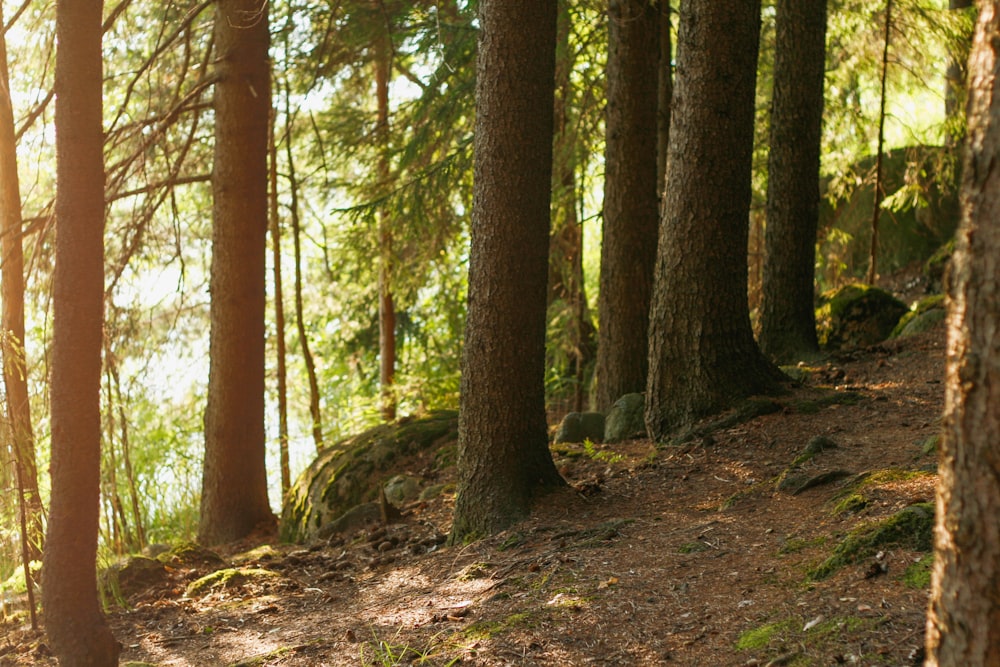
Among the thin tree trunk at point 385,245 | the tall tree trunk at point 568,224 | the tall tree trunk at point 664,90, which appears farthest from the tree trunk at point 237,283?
the tall tree trunk at point 664,90

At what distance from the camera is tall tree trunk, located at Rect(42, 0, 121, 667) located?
4.72 meters

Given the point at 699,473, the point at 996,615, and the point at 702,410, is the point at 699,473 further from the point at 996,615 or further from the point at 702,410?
the point at 996,615

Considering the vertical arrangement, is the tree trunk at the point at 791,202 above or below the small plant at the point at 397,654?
above

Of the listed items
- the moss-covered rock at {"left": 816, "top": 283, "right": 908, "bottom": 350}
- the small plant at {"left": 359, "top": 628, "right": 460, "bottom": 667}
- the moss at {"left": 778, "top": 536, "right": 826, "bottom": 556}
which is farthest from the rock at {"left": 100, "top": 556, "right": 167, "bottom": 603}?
the moss-covered rock at {"left": 816, "top": 283, "right": 908, "bottom": 350}

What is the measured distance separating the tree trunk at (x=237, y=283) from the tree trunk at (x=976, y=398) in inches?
319

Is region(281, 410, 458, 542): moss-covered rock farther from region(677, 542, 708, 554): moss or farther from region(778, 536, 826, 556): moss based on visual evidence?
region(778, 536, 826, 556): moss

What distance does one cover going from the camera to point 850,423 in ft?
23.4

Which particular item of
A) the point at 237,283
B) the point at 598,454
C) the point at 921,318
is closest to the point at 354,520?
the point at 598,454

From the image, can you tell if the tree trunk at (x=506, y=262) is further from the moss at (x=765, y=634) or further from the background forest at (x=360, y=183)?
the moss at (x=765, y=634)

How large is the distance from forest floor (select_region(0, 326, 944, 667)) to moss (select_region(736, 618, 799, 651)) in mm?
10

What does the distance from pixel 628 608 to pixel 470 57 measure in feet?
22.4

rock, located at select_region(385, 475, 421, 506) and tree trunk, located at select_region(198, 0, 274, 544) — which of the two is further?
tree trunk, located at select_region(198, 0, 274, 544)

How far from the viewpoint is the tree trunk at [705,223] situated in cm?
727

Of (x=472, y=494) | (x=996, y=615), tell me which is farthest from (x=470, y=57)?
(x=996, y=615)
